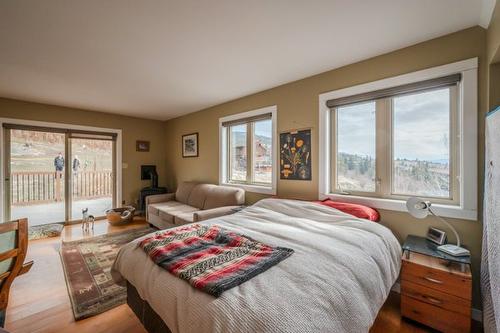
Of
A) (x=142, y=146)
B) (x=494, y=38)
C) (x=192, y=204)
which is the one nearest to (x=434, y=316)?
(x=494, y=38)

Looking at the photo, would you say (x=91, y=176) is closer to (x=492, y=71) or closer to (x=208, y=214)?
(x=208, y=214)

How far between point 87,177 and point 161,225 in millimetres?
2345

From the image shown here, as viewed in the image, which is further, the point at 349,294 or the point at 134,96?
the point at 134,96

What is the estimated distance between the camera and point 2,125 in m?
3.70

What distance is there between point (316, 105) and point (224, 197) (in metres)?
1.97

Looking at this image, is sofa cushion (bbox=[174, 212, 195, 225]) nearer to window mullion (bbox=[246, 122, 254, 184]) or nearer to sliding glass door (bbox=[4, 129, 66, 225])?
window mullion (bbox=[246, 122, 254, 184])

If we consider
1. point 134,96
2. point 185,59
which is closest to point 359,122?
point 185,59

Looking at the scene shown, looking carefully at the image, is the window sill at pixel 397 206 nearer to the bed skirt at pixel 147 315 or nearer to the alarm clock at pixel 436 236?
the alarm clock at pixel 436 236

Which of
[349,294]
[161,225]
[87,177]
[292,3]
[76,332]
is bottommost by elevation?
[76,332]

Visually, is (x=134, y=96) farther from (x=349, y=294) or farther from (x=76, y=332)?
(x=349, y=294)

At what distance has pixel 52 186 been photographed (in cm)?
439

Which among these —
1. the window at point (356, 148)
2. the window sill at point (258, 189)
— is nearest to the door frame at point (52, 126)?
the window sill at point (258, 189)

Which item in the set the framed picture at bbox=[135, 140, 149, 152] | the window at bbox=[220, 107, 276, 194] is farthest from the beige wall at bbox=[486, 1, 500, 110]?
the framed picture at bbox=[135, 140, 149, 152]

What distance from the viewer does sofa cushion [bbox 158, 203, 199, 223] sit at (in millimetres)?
3508
